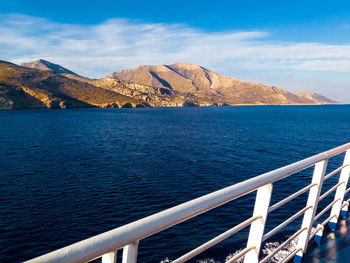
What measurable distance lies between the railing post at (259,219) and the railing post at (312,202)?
4.90 feet

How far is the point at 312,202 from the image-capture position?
157 inches

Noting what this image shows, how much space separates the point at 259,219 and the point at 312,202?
5.67 ft

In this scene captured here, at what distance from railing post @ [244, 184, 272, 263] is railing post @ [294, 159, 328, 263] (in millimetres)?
1495

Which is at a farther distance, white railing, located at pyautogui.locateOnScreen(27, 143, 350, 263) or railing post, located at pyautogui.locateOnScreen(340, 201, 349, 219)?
railing post, located at pyautogui.locateOnScreen(340, 201, 349, 219)

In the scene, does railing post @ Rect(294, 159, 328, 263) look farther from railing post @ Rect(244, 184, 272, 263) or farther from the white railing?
railing post @ Rect(244, 184, 272, 263)

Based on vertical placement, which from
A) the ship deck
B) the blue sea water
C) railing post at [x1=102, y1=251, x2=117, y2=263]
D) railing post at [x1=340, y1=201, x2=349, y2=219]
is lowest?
the blue sea water

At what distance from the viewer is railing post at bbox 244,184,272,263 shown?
272 cm

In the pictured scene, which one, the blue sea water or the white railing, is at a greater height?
the white railing

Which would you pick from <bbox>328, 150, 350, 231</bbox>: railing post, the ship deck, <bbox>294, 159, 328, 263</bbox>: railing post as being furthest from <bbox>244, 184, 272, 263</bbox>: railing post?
<bbox>328, 150, 350, 231</bbox>: railing post

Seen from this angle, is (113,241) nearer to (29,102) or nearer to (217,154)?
(217,154)

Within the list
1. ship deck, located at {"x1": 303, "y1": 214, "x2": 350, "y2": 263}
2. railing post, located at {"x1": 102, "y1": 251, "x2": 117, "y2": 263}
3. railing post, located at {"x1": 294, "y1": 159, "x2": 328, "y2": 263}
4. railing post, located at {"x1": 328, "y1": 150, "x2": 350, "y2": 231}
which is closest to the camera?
railing post, located at {"x1": 102, "y1": 251, "x2": 117, "y2": 263}

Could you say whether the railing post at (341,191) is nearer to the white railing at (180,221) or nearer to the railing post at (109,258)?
the white railing at (180,221)

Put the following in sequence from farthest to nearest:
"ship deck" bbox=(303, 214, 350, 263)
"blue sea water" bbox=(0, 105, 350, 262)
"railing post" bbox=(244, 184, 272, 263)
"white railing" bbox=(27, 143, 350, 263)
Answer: "blue sea water" bbox=(0, 105, 350, 262)
"ship deck" bbox=(303, 214, 350, 263)
"railing post" bbox=(244, 184, 272, 263)
"white railing" bbox=(27, 143, 350, 263)

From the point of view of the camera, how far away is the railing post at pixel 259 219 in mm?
2723
